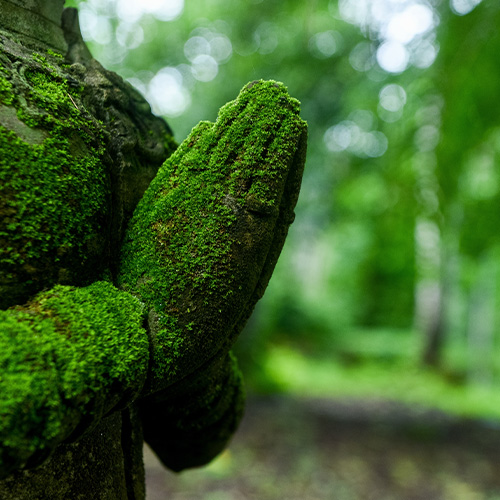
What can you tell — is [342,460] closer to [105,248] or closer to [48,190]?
[105,248]

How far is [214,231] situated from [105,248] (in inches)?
9.7

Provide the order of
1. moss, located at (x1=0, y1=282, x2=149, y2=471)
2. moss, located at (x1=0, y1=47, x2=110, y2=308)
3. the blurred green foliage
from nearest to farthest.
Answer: moss, located at (x1=0, y1=282, x2=149, y2=471) → moss, located at (x1=0, y1=47, x2=110, y2=308) → the blurred green foliage

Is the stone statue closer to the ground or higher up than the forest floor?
higher up

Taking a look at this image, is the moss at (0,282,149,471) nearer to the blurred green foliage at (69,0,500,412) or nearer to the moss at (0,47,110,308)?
the moss at (0,47,110,308)

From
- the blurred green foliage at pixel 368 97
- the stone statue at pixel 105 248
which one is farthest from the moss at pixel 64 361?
the blurred green foliage at pixel 368 97

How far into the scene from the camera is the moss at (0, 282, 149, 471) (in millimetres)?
726

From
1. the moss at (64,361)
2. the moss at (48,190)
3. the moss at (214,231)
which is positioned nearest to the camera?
the moss at (64,361)

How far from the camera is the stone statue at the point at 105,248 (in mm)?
801

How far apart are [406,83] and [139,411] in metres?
4.50

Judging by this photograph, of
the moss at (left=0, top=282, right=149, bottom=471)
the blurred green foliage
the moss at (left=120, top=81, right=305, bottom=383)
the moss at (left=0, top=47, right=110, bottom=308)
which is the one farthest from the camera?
the blurred green foliage

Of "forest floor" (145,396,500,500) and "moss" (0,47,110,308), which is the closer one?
"moss" (0,47,110,308)

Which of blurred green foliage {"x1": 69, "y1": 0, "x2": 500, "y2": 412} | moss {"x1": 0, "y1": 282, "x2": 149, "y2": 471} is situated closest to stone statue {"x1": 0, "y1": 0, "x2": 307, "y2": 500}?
moss {"x1": 0, "y1": 282, "x2": 149, "y2": 471}

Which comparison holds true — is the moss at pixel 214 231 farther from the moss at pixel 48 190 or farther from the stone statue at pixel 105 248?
the moss at pixel 48 190

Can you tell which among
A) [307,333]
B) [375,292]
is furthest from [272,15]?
[375,292]
